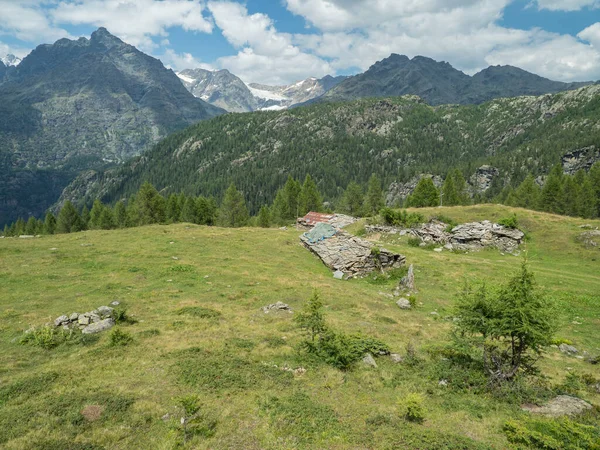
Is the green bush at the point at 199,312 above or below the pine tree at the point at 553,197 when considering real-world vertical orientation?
below

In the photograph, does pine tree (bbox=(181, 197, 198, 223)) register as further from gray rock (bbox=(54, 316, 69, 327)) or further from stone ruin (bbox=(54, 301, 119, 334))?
gray rock (bbox=(54, 316, 69, 327))

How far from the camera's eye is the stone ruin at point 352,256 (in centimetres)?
4088

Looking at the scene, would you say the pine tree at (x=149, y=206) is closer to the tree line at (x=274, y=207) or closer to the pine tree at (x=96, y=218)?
the tree line at (x=274, y=207)

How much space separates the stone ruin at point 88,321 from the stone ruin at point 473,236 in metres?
48.8

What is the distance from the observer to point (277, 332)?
2223 centimetres

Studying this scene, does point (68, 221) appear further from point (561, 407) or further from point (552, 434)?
point (552, 434)

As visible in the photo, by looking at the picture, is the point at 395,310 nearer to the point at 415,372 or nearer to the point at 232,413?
the point at 415,372

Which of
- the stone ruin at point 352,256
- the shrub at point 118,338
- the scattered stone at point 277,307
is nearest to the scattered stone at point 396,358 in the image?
the scattered stone at point 277,307

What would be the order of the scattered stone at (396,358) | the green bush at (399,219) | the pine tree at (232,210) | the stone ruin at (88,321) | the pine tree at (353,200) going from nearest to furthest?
the scattered stone at (396,358) → the stone ruin at (88,321) → the green bush at (399,219) → the pine tree at (232,210) → the pine tree at (353,200)

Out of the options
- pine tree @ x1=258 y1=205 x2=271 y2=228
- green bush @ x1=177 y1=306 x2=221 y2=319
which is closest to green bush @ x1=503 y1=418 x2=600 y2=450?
green bush @ x1=177 y1=306 x2=221 y2=319

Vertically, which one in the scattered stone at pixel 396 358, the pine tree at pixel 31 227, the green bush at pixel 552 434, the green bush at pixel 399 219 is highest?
the green bush at pixel 399 219

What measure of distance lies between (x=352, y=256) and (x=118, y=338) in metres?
29.3

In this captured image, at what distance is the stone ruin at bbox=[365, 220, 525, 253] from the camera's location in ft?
175

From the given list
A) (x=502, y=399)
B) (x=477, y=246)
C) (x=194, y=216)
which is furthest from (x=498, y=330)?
(x=194, y=216)
